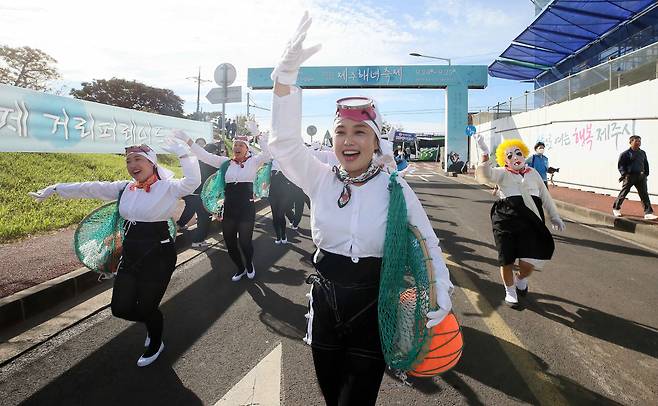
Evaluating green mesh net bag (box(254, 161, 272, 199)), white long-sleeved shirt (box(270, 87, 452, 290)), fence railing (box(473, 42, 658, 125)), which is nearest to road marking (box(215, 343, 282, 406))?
white long-sleeved shirt (box(270, 87, 452, 290))

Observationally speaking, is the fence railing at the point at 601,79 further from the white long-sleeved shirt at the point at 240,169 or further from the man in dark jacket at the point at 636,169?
the white long-sleeved shirt at the point at 240,169

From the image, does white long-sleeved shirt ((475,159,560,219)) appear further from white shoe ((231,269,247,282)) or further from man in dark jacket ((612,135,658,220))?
man in dark jacket ((612,135,658,220))

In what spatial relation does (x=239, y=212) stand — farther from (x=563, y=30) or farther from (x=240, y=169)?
(x=563, y=30)

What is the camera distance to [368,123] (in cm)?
192

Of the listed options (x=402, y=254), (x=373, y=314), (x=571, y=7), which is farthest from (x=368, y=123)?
(x=571, y=7)

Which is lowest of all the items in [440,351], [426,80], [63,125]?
[440,351]

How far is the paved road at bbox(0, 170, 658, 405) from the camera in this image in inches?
107

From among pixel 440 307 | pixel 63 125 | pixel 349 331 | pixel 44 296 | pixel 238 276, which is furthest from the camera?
pixel 63 125

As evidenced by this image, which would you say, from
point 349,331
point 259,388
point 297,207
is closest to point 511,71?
point 297,207

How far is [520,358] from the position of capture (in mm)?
3148

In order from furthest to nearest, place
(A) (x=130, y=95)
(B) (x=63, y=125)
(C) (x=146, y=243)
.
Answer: (A) (x=130, y=95) < (B) (x=63, y=125) < (C) (x=146, y=243)

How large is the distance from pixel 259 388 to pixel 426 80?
91.4 feet

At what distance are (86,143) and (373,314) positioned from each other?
790cm

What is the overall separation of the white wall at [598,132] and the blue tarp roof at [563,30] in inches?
185
